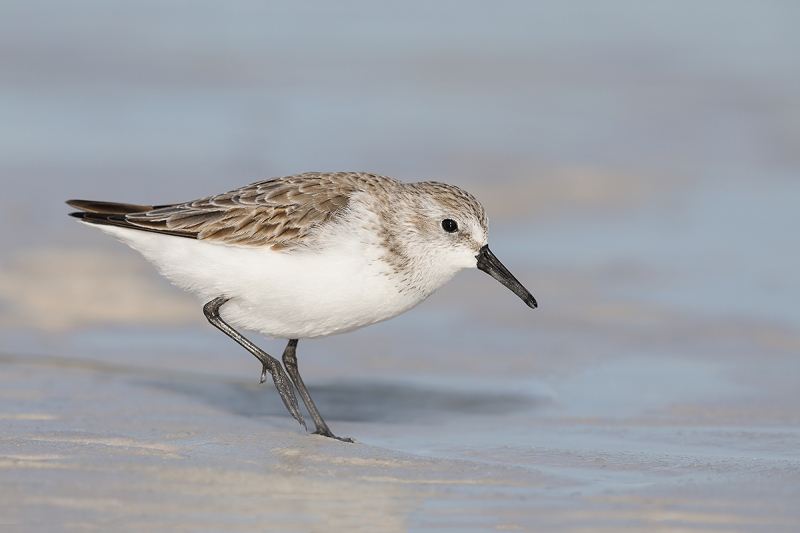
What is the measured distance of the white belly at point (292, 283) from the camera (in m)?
6.51

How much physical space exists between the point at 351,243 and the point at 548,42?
11.4 metres

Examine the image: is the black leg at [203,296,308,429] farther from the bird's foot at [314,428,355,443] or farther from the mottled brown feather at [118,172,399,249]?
the mottled brown feather at [118,172,399,249]

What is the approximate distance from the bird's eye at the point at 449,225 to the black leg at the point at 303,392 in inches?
47.2

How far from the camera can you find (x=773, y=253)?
1026 centimetres

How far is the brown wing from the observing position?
6.69 meters

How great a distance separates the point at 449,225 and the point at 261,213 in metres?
1.12

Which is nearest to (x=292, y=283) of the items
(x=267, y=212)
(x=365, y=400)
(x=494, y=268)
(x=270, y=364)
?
(x=267, y=212)

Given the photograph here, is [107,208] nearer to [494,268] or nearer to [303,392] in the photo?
[303,392]

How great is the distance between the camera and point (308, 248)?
21.6ft

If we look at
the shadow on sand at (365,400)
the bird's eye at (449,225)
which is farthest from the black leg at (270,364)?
the bird's eye at (449,225)

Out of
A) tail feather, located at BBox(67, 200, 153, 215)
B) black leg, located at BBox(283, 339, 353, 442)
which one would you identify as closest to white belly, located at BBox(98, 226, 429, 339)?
tail feather, located at BBox(67, 200, 153, 215)

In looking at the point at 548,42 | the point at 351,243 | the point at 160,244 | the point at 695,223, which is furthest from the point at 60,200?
the point at 548,42

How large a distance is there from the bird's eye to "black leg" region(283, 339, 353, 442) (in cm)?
120

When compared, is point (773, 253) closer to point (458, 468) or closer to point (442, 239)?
point (442, 239)
